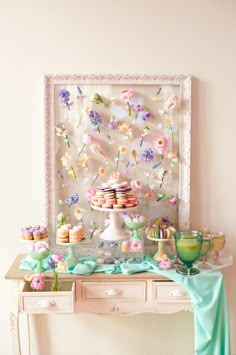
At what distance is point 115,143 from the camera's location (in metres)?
2.01

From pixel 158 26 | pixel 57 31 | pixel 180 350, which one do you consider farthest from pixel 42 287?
pixel 158 26

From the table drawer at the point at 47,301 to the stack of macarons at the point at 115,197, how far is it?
429mm

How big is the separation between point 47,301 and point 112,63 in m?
1.21

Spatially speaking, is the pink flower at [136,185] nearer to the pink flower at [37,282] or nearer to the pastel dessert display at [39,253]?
the pastel dessert display at [39,253]

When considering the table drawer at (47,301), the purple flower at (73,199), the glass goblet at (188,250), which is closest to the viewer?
the table drawer at (47,301)

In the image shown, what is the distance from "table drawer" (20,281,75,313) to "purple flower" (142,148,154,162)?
761 millimetres

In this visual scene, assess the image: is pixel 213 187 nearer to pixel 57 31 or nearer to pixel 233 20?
pixel 233 20

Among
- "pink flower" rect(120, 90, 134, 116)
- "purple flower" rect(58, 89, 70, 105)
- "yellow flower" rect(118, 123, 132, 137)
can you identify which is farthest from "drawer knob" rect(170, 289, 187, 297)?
"purple flower" rect(58, 89, 70, 105)

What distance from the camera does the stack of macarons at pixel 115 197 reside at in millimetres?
1822

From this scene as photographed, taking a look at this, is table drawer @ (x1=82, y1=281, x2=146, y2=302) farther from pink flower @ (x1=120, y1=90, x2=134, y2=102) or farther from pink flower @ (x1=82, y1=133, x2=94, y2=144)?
pink flower @ (x1=120, y1=90, x2=134, y2=102)

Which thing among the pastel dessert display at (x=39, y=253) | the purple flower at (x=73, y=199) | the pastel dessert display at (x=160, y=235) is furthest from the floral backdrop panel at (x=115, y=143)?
the pastel dessert display at (x=39, y=253)

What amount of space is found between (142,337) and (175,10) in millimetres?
1782

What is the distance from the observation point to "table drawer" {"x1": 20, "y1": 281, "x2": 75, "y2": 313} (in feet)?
5.50

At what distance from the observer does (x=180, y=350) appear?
2.15 metres
